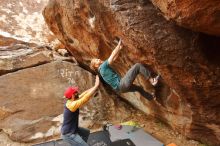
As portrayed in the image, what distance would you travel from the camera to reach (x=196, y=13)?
207 inches

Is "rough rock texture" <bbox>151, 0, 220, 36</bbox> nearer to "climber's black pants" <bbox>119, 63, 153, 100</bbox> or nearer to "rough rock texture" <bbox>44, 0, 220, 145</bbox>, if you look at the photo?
"rough rock texture" <bbox>44, 0, 220, 145</bbox>

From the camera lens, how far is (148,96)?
824 centimetres

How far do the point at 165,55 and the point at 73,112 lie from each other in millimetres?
2227

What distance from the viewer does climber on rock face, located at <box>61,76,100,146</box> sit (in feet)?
23.6

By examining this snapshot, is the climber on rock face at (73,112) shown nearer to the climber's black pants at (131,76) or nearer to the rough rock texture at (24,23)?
the climber's black pants at (131,76)

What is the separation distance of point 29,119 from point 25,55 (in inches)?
134

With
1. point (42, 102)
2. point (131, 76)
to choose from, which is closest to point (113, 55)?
point (131, 76)

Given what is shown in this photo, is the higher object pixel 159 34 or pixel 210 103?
pixel 159 34

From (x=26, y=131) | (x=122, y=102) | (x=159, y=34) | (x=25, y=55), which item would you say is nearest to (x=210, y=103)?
(x=159, y=34)

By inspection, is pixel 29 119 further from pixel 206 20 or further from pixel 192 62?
pixel 206 20

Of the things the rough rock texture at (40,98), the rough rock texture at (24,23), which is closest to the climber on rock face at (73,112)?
the rough rock texture at (40,98)

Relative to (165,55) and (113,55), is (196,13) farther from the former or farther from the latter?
(113,55)

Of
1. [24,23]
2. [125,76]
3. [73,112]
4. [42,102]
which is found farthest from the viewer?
[24,23]

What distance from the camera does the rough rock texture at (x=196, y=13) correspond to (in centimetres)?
509
